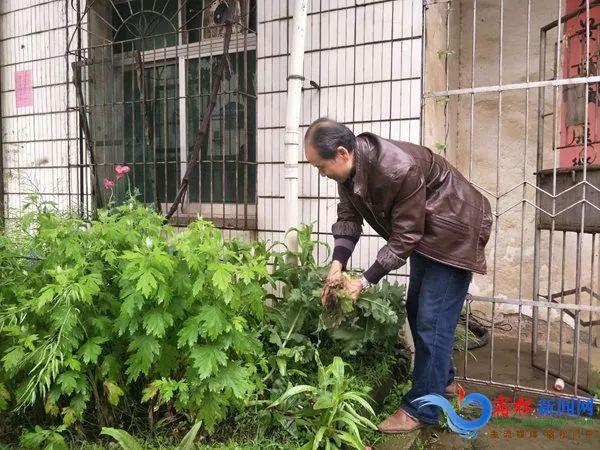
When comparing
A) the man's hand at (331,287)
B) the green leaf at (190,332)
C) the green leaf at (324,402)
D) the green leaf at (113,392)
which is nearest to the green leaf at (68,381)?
the green leaf at (113,392)

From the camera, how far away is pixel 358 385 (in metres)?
2.72

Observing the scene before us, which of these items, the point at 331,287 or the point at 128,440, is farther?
the point at 331,287

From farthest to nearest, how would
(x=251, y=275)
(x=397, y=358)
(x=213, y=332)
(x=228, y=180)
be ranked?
(x=228, y=180)
(x=397, y=358)
(x=251, y=275)
(x=213, y=332)

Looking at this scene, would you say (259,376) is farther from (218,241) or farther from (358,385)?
(218,241)

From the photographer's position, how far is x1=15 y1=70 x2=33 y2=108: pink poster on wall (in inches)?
208

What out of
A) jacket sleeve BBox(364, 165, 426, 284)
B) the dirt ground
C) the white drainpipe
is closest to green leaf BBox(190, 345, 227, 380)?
jacket sleeve BBox(364, 165, 426, 284)

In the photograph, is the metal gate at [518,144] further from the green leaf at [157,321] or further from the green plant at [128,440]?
the green leaf at [157,321]

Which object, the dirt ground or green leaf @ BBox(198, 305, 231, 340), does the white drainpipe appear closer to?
green leaf @ BBox(198, 305, 231, 340)

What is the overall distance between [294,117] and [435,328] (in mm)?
1808

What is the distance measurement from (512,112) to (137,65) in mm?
3783

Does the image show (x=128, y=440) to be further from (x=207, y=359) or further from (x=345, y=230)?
(x=345, y=230)

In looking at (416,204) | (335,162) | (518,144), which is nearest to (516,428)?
(416,204)

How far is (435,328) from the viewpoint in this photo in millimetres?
2625

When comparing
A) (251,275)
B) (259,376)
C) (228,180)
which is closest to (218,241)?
(251,275)
